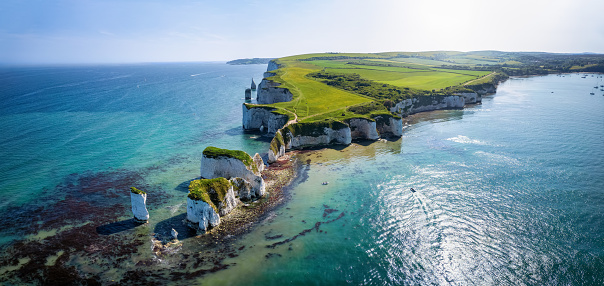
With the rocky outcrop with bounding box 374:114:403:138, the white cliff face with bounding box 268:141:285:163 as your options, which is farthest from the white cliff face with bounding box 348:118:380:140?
the white cliff face with bounding box 268:141:285:163

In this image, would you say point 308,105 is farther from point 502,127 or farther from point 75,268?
point 75,268

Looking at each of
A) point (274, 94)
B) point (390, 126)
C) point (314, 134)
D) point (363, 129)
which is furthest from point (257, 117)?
point (390, 126)

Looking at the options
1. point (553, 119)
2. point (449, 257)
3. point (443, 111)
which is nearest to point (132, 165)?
point (449, 257)

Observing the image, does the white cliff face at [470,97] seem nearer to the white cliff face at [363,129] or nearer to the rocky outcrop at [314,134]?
the white cliff face at [363,129]

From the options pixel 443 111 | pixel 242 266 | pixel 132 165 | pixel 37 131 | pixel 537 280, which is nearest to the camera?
pixel 537 280

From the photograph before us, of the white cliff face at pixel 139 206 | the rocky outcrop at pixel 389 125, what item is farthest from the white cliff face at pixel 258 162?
the rocky outcrop at pixel 389 125

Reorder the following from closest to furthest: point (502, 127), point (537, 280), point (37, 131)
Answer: point (537, 280) < point (37, 131) < point (502, 127)

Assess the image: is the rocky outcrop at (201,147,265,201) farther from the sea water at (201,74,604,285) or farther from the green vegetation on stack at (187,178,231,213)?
the sea water at (201,74,604,285)
